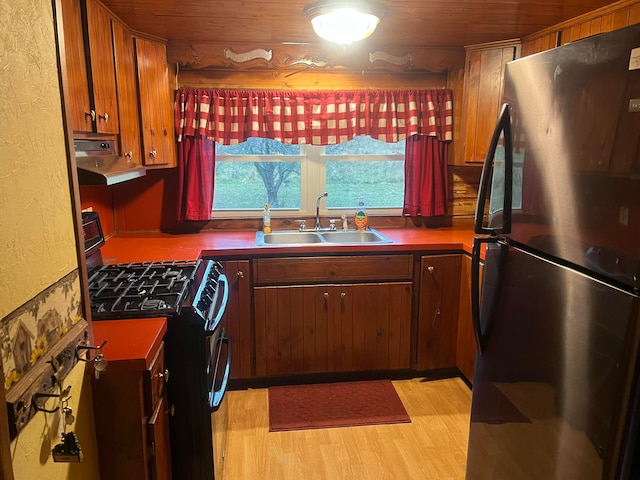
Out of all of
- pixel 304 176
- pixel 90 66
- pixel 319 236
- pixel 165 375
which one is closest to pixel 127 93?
pixel 90 66

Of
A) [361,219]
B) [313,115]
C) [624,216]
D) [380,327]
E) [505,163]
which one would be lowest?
→ [380,327]

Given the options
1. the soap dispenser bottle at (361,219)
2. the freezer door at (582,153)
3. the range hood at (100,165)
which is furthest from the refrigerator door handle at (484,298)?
the soap dispenser bottle at (361,219)

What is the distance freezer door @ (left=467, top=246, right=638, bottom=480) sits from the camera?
1.18 m

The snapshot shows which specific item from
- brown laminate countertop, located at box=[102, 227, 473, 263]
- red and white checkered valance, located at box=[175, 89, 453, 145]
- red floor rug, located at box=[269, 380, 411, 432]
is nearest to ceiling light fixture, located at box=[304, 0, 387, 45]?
red and white checkered valance, located at box=[175, 89, 453, 145]

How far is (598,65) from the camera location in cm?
120

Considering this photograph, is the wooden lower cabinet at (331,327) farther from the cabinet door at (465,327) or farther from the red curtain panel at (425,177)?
the red curtain panel at (425,177)

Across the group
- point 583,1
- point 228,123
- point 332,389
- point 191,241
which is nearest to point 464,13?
point 583,1

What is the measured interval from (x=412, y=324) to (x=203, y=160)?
1704mm

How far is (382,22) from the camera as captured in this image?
2.51 m

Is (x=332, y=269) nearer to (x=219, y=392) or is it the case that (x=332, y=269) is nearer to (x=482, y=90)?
(x=219, y=392)

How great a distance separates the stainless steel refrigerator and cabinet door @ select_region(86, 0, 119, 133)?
1.60 m

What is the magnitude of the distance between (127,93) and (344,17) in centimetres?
118

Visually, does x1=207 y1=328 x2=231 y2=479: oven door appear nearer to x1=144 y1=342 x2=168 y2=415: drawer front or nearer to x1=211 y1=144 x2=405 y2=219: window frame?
x1=144 y1=342 x2=168 y2=415: drawer front

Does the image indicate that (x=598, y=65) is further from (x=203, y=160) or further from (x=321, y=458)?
(x=203, y=160)
